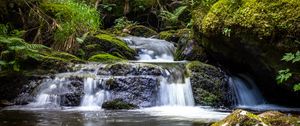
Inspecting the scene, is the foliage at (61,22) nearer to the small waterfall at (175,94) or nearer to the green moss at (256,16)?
the small waterfall at (175,94)

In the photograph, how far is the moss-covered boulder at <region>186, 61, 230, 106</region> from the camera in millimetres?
8820

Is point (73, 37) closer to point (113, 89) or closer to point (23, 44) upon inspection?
point (23, 44)

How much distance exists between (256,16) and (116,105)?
115 inches

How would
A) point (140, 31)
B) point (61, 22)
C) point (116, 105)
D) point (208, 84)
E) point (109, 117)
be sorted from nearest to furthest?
point (109, 117), point (116, 105), point (208, 84), point (61, 22), point (140, 31)

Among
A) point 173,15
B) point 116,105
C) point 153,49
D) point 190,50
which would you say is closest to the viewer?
point 116,105

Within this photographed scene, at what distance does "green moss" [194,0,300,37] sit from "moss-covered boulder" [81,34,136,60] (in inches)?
123

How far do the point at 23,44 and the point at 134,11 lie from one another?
966 centimetres

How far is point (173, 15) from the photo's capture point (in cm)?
1631

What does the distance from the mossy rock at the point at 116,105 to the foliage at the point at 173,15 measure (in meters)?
8.30

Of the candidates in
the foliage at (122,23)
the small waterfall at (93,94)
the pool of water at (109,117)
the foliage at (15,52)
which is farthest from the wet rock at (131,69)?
the foliage at (122,23)

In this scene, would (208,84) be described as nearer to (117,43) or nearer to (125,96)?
(125,96)

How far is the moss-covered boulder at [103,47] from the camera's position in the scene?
445 inches

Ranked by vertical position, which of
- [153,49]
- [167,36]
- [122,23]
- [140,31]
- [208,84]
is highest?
[122,23]

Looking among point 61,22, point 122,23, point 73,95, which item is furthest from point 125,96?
point 122,23
